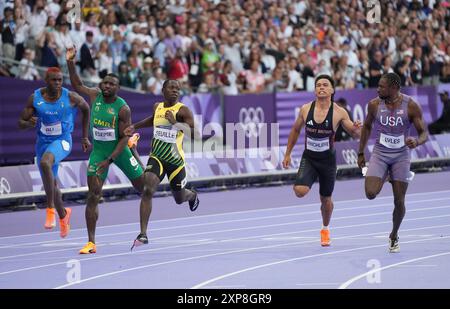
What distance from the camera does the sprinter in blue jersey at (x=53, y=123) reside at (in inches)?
599

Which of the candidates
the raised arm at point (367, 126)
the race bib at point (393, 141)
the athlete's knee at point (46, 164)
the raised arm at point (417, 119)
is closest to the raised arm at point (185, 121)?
the athlete's knee at point (46, 164)

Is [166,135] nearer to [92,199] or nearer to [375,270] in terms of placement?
[92,199]

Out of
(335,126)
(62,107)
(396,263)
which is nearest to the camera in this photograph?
(396,263)

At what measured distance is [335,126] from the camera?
14.5 meters

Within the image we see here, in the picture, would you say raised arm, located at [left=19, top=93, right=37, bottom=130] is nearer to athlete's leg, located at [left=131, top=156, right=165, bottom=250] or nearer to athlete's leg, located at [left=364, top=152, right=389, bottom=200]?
athlete's leg, located at [left=131, top=156, right=165, bottom=250]

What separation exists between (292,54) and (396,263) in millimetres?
15108

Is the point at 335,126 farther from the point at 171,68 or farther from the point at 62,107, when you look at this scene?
the point at 171,68

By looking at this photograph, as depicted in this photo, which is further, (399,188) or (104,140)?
(104,140)

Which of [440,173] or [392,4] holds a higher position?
[392,4]

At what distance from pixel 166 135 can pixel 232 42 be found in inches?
452

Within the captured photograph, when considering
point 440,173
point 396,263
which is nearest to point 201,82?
point 440,173

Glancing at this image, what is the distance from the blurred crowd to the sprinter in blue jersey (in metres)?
3.92

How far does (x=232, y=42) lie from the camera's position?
84.7ft

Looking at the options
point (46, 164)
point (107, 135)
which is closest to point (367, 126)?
point (107, 135)
